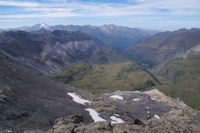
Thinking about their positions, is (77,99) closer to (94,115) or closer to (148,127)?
(94,115)

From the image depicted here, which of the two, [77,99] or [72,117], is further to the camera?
[77,99]

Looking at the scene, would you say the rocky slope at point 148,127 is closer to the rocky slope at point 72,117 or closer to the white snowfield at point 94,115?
the rocky slope at point 72,117

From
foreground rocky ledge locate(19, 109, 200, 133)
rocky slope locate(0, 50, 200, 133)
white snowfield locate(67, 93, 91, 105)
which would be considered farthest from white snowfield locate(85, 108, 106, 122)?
foreground rocky ledge locate(19, 109, 200, 133)

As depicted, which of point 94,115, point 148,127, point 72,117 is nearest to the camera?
point 148,127

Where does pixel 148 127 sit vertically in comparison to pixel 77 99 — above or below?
above

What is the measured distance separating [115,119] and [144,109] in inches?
1013

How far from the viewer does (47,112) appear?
4200 cm

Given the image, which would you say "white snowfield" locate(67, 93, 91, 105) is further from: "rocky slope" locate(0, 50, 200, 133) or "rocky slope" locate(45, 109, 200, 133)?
"rocky slope" locate(45, 109, 200, 133)

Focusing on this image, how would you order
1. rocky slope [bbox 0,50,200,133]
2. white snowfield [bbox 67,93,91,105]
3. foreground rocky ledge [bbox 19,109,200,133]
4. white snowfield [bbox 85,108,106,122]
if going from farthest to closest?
white snowfield [bbox 67,93,91,105] → white snowfield [bbox 85,108,106,122] → rocky slope [bbox 0,50,200,133] → foreground rocky ledge [bbox 19,109,200,133]

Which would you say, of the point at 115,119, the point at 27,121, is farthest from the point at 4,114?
the point at 115,119

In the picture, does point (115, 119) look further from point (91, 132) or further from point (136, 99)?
point (136, 99)

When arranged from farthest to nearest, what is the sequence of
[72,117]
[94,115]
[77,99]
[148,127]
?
[77,99]
[94,115]
[72,117]
[148,127]

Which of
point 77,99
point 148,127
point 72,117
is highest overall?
point 148,127

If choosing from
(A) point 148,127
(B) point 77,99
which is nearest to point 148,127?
(A) point 148,127
